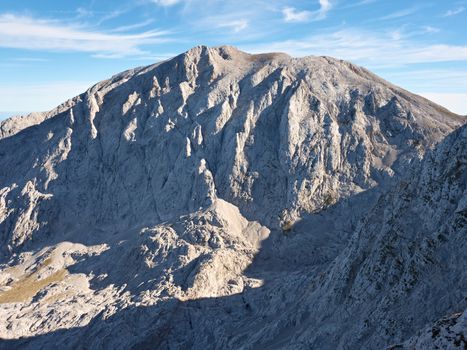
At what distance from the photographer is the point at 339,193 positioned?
289 ft

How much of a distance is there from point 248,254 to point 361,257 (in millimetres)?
35001

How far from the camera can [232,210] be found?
296 ft

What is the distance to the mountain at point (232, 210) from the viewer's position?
4400cm

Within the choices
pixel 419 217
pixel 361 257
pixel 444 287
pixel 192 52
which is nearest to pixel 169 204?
pixel 192 52

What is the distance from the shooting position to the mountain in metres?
44.0

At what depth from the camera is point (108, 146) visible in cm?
10869

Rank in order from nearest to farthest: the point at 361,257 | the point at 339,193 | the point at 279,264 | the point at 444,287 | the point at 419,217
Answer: the point at 444,287 < the point at 419,217 < the point at 361,257 < the point at 279,264 < the point at 339,193

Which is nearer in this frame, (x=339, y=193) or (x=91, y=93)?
(x=339, y=193)

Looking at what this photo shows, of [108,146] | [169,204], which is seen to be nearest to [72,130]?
[108,146]

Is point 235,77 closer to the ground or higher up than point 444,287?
higher up

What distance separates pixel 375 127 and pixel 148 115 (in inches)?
2220

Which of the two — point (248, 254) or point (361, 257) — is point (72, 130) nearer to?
point (248, 254)

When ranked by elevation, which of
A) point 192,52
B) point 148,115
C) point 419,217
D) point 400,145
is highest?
point 192,52

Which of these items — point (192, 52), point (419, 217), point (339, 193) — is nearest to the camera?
point (419, 217)
